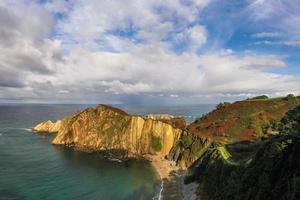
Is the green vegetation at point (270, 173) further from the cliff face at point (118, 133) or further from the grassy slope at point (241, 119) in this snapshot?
the cliff face at point (118, 133)

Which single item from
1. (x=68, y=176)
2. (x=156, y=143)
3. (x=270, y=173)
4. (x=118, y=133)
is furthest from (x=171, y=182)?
(x=118, y=133)

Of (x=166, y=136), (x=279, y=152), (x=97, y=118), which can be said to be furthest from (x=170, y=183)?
(x=97, y=118)

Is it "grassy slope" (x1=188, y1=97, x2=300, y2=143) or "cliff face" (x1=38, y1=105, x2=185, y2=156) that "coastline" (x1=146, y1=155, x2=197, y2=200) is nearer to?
"cliff face" (x1=38, y1=105, x2=185, y2=156)

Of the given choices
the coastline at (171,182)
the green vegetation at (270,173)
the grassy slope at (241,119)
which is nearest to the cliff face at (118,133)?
the coastline at (171,182)

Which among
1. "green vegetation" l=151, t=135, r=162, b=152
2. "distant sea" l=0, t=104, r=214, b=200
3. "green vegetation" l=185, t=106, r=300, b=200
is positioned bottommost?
"distant sea" l=0, t=104, r=214, b=200

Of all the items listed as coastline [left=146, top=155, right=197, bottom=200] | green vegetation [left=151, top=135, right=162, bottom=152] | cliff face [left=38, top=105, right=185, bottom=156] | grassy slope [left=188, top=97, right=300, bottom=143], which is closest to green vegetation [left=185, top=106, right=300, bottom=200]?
coastline [left=146, top=155, right=197, bottom=200]

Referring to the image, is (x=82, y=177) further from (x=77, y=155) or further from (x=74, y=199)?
(x=77, y=155)
